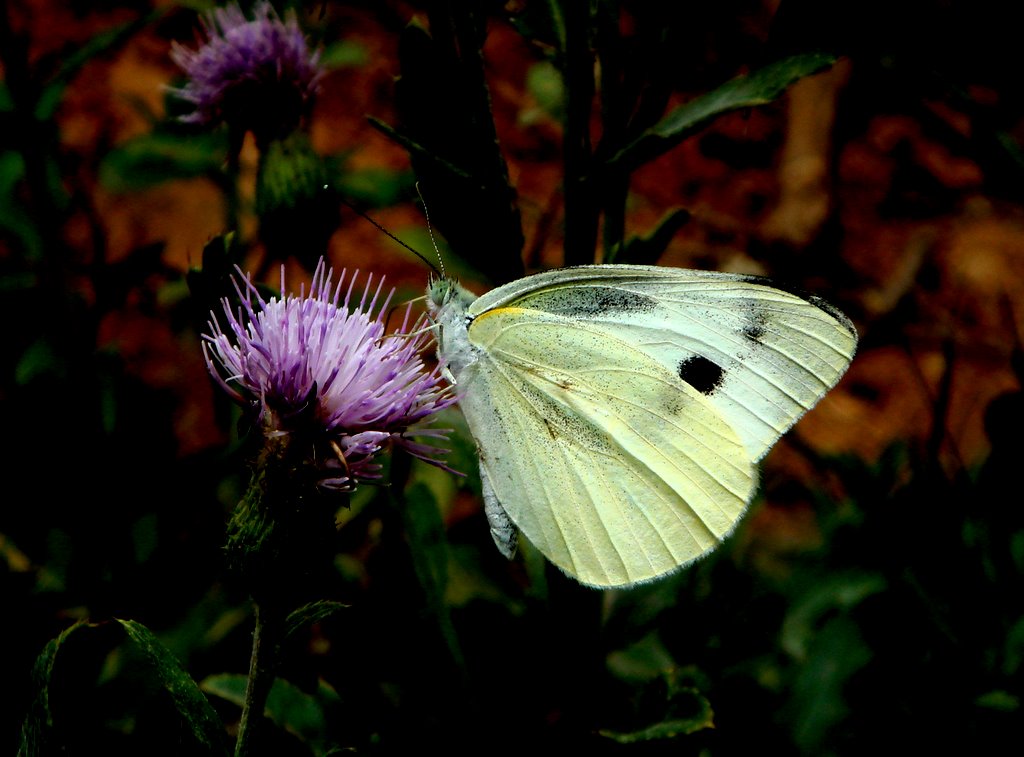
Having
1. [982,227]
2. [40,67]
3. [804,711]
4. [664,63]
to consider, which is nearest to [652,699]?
[804,711]

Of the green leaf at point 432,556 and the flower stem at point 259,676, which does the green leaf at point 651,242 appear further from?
the flower stem at point 259,676

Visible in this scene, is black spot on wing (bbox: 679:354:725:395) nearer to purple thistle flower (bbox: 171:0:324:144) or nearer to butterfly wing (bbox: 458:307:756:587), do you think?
butterfly wing (bbox: 458:307:756:587)

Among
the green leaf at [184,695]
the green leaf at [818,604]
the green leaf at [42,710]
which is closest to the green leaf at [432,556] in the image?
the green leaf at [184,695]

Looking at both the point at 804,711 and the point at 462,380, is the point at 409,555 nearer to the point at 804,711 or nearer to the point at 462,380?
the point at 462,380

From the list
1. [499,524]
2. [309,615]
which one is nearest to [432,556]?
[499,524]

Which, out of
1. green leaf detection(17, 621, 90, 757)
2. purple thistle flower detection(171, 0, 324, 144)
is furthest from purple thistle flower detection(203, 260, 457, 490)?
purple thistle flower detection(171, 0, 324, 144)

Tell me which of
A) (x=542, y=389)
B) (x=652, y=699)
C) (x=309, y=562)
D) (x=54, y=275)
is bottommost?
(x=652, y=699)

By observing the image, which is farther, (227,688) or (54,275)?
(54,275)
